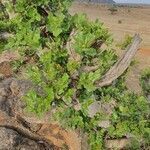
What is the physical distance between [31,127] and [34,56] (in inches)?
172

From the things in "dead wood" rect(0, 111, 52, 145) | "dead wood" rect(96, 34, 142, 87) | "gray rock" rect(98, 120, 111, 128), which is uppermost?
"dead wood" rect(96, 34, 142, 87)

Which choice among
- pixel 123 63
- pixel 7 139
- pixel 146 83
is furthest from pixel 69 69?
pixel 146 83

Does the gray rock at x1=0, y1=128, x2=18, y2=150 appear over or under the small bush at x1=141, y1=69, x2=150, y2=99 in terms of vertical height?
over

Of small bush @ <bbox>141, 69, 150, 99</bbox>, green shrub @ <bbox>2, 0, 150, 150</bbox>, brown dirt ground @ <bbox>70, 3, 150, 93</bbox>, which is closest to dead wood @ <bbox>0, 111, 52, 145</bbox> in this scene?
green shrub @ <bbox>2, 0, 150, 150</bbox>

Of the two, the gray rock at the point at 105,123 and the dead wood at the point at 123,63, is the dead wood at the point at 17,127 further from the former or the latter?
the dead wood at the point at 123,63

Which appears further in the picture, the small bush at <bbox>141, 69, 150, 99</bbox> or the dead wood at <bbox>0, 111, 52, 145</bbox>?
the small bush at <bbox>141, 69, 150, 99</bbox>

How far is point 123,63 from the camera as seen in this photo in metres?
12.5

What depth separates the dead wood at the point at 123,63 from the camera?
1237cm

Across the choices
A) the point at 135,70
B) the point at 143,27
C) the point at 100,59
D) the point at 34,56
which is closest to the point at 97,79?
the point at 100,59

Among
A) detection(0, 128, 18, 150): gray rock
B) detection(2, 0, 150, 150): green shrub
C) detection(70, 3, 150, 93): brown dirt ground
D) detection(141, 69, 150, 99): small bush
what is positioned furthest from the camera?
detection(70, 3, 150, 93): brown dirt ground

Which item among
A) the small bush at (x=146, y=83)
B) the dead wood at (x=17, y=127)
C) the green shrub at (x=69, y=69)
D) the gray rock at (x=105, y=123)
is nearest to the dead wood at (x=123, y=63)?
the green shrub at (x=69, y=69)

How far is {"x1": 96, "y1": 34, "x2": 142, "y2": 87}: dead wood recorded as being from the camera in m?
12.4

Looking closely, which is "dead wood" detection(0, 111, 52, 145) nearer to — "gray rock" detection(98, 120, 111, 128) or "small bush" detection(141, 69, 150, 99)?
"gray rock" detection(98, 120, 111, 128)

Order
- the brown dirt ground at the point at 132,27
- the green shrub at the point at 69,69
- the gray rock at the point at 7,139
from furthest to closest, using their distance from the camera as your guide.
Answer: the brown dirt ground at the point at 132,27 → the gray rock at the point at 7,139 → the green shrub at the point at 69,69
